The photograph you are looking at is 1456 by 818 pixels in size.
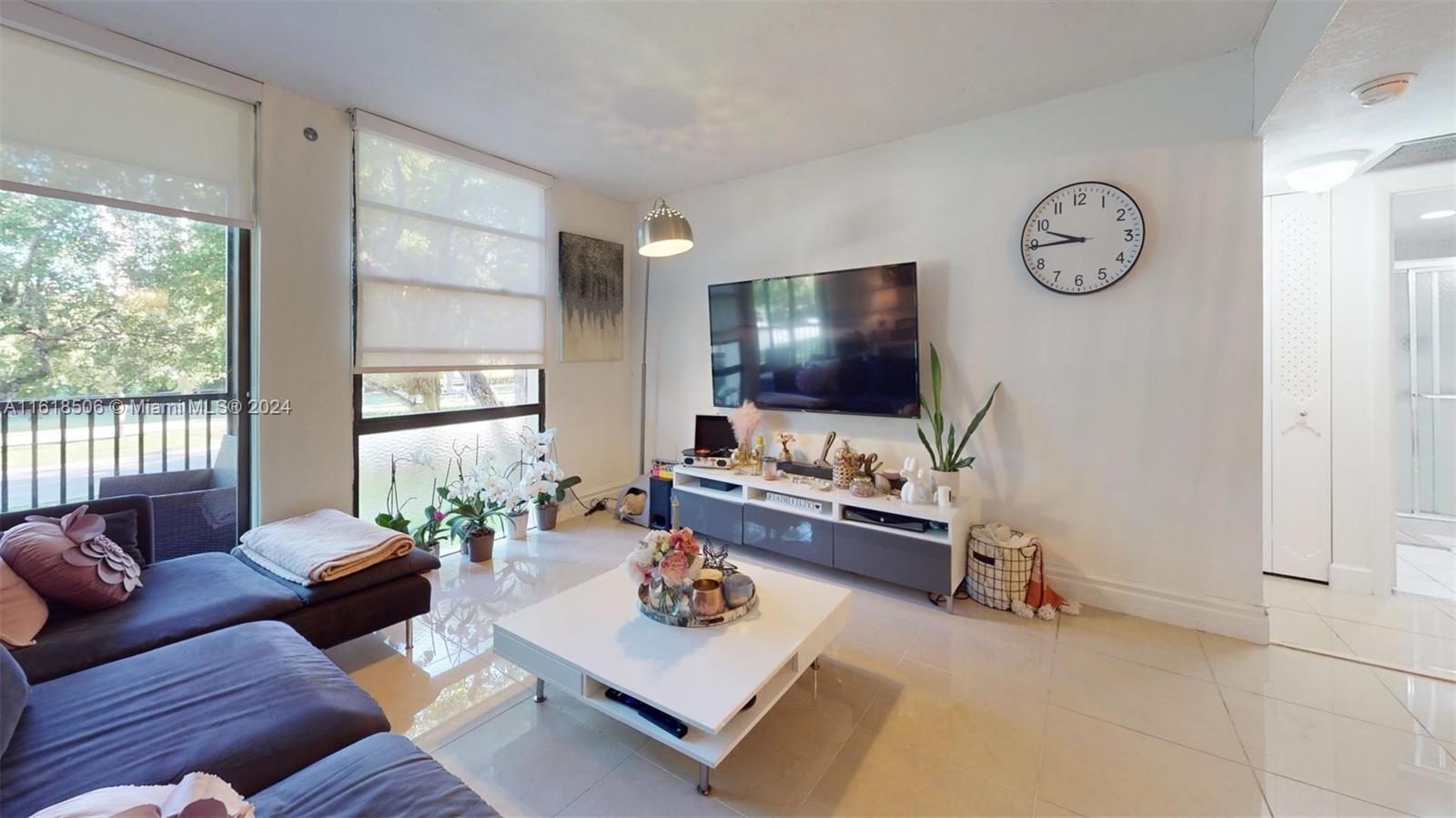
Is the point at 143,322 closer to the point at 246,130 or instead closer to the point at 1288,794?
the point at 246,130

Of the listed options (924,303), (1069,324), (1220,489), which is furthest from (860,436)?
(1220,489)

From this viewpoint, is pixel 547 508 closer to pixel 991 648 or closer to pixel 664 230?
pixel 664 230

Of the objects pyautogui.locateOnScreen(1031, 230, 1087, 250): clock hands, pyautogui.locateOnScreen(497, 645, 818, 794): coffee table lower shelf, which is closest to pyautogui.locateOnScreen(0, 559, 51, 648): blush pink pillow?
pyautogui.locateOnScreen(497, 645, 818, 794): coffee table lower shelf

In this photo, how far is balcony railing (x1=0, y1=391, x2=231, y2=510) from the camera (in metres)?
2.14

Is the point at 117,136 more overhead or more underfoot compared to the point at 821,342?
more overhead

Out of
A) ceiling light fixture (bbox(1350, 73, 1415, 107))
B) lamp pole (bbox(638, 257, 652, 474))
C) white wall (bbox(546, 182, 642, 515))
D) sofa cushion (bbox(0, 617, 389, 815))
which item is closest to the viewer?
sofa cushion (bbox(0, 617, 389, 815))

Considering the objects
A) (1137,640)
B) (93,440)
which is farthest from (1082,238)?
(93,440)

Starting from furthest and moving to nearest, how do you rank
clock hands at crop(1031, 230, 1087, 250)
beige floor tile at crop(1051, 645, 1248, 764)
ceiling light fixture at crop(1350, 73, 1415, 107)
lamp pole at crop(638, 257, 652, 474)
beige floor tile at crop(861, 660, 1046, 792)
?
lamp pole at crop(638, 257, 652, 474)
clock hands at crop(1031, 230, 1087, 250)
ceiling light fixture at crop(1350, 73, 1415, 107)
beige floor tile at crop(1051, 645, 1248, 764)
beige floor tile at crop(861, 660, 1046, 792)

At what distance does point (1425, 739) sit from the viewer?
5.59ft

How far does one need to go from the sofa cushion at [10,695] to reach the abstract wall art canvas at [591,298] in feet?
9.83

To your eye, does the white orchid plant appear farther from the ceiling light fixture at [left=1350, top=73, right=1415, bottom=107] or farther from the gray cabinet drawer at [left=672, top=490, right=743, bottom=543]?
the ceiling light fixture at [left=1350, top=73, right=1415, bottom=107]

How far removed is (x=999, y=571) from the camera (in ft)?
8.60

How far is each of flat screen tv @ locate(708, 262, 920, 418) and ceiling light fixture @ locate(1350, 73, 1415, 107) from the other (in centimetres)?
173

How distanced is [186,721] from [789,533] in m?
2.50
